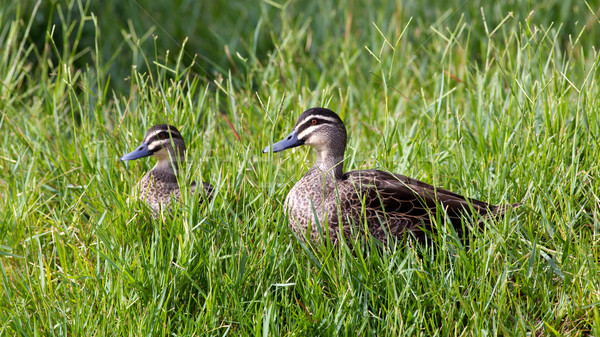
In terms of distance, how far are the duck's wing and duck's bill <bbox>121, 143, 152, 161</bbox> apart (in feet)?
4.43

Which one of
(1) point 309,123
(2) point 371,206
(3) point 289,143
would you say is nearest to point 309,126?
(1) point 309,123

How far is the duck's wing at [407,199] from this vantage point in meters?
3.96

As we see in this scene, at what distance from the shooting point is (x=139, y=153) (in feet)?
15.0

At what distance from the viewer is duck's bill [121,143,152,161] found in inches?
180

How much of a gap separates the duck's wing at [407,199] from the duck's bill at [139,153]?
1351 millimetres

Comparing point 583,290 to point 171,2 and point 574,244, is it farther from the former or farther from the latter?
point 171,2

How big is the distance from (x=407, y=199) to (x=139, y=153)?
5.69ft

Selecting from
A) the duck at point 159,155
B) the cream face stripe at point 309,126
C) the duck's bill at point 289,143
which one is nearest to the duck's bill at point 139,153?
the duck at point 159,155

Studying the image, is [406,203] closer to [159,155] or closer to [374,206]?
[374,206]

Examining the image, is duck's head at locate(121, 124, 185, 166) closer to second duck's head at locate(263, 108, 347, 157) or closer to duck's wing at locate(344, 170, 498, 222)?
second duck's head at locate(263, 108, 347, 157)

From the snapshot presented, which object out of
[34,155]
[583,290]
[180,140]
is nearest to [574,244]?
[583,290]

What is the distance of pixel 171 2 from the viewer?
781cm

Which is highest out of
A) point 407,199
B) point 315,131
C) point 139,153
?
point 315,131

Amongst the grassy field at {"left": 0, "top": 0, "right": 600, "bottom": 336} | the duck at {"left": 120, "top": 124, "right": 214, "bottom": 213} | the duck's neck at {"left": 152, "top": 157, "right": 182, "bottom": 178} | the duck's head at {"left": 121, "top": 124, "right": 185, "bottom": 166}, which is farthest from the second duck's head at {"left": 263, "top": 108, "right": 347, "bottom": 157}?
the duck's neck at {"left": 152, "top": 157, "right": 182, "bottom": 178}
